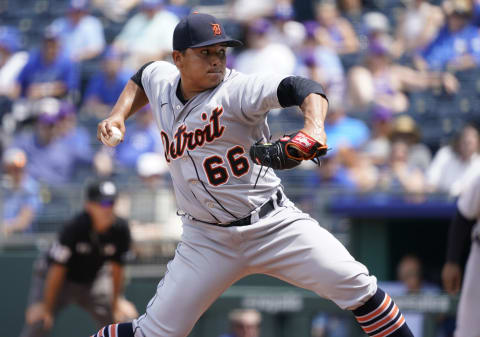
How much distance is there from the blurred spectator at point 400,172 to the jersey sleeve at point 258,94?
12.8ft

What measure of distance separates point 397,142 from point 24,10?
6317 mm

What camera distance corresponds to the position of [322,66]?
9914 millimetres

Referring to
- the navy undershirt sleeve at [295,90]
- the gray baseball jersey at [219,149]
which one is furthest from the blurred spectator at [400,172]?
the navy undershirt sleeve at [295,90]

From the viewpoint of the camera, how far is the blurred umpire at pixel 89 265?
702 cm

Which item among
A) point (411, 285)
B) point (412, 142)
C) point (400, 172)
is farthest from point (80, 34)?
point (411, 285)

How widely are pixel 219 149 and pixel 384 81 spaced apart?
576cm

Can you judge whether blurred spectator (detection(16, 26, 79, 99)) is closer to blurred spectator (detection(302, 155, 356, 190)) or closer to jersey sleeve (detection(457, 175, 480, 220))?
blurred spectator (detection(302, 155, 356, 190))

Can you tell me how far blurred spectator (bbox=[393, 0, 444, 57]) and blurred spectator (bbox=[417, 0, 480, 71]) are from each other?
19 cm

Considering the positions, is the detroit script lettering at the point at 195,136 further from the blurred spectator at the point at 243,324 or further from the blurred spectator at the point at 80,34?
the blurred spectator at the point at 80,34

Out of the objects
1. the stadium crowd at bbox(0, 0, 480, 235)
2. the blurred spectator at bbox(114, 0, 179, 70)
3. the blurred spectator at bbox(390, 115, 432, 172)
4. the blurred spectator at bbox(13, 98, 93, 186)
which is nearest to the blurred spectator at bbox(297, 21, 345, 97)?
the stadium crowd at bbox(0, 0, 480, 235)

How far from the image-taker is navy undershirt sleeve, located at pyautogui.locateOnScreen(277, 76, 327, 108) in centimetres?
372

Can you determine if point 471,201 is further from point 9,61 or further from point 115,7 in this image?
point 115,7

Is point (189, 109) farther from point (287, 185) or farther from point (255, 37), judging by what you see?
point (255, 37)

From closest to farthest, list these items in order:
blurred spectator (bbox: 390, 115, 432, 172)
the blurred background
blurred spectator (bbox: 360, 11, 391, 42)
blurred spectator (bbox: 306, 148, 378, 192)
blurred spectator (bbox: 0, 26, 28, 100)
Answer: the blurred background
blurred spectator (bbox: 306, 148, 378, 192)
blurred spectator (bbox: 390, 115, 432, 172)
blurred spectator (bbox: 360, 11, 391, 42)
blurred spectator (bbox: 0, 26, 28, 100)
